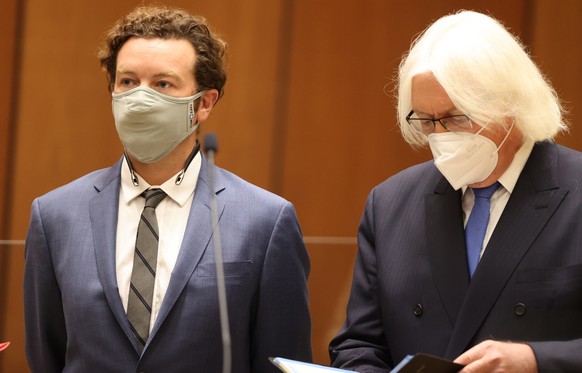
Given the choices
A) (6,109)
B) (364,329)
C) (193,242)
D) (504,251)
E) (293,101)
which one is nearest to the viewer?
(504,251)

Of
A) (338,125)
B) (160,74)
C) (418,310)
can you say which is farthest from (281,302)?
(338,125)

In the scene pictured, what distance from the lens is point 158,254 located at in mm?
1938

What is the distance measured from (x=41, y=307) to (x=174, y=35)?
651 mm

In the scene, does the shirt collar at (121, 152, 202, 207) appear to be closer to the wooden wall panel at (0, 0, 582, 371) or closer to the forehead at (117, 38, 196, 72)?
the forehead at (117, 38, 196, 72)

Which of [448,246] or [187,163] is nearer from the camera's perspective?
[448,246]

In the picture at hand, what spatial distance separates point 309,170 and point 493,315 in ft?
4.86

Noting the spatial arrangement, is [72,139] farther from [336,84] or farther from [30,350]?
[30,350]

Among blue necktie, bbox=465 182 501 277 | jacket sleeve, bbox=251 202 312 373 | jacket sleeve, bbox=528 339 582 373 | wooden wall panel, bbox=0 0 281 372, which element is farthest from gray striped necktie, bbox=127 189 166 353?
wooden wall panel, bbox=0 0 281 372

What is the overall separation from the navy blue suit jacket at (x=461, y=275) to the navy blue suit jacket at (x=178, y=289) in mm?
161

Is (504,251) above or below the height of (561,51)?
below

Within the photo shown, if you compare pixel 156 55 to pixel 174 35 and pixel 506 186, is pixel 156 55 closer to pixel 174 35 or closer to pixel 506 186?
pixel 174 35

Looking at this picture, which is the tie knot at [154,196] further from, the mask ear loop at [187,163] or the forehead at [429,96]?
the forehead at [429,96]

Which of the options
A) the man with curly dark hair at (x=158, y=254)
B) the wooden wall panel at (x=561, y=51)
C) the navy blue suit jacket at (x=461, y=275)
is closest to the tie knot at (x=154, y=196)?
the man with curly dark hair at (x=158, y=254)

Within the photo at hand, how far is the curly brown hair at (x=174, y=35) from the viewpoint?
81.9 inches
